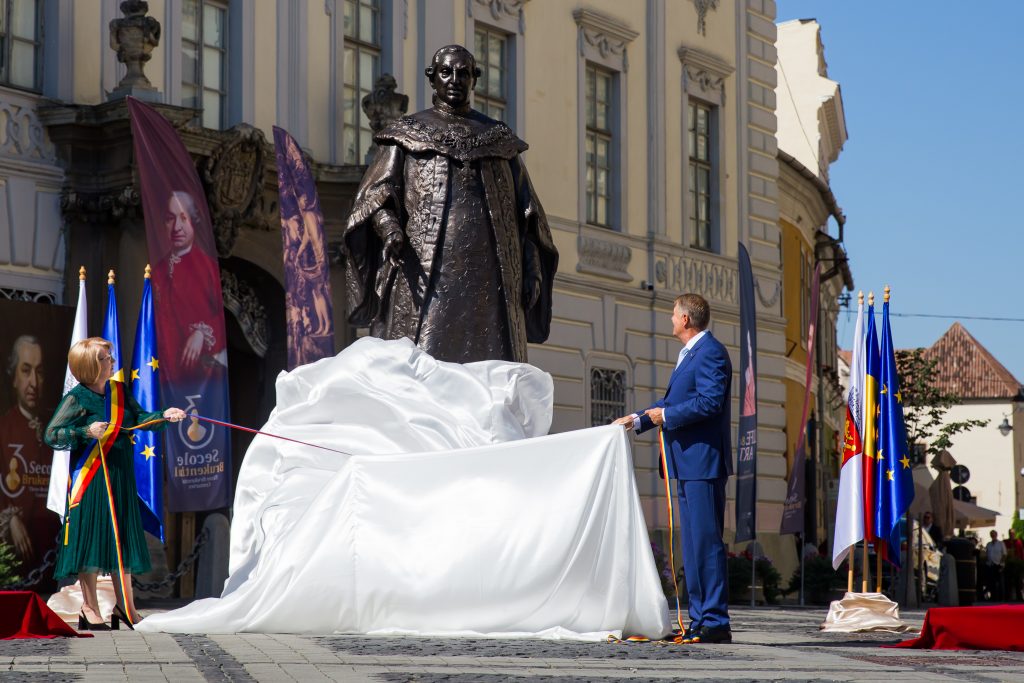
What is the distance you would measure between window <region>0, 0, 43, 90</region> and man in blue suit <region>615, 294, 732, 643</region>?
8.89 m

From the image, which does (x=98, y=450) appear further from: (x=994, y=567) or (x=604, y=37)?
(x=994, y=567)

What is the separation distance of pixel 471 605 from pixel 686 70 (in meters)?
19.4

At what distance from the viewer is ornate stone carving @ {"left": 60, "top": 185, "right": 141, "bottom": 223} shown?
54.9ft

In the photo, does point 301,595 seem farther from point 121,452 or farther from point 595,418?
point 595,418

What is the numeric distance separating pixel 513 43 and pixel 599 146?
2466 millimetres

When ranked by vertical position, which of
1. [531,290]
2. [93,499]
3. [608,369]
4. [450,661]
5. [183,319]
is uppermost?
[608,369]

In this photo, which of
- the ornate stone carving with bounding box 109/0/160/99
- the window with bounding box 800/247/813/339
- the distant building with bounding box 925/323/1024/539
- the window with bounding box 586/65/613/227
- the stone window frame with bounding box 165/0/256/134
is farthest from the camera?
the distant building with bounding box 925/323/1024/539

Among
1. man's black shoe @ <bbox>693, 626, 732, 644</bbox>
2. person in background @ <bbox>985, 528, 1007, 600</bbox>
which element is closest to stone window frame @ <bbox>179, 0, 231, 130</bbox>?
man's black shoe @ <bbox>693, 626, 732, 644</bbox>

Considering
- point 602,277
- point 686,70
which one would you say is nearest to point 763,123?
point 686,70

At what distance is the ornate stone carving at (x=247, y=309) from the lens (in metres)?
19.1

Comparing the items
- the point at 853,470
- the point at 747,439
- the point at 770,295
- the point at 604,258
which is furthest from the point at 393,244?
the point at 770,295

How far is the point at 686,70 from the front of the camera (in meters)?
27.8

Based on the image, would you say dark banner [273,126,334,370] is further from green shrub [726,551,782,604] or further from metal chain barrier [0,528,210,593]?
green shrub [726,551,782,604]

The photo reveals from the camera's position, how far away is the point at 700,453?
9453 mm
